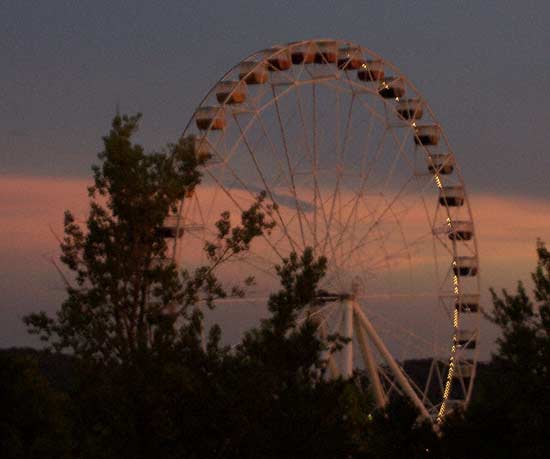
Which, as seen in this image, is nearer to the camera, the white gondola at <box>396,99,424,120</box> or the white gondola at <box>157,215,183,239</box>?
the white gondola at <box>157,215,183,239</box>

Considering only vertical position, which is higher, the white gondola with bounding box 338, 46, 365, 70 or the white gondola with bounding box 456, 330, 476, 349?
the white gondola with bounding box 338, 46, 365, 70

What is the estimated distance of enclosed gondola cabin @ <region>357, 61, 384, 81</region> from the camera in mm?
46125

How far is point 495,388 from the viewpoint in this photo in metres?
29.6

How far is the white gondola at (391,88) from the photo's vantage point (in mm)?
46688

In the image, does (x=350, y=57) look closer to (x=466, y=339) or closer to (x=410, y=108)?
(x=410, y=108)

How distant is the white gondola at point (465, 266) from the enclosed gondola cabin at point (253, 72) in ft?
26.7

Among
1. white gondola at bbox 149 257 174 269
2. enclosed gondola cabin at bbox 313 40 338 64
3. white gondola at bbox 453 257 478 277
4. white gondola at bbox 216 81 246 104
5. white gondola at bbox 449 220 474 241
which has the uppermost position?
enclosed gondola cabin at bbox 313 40 338 64

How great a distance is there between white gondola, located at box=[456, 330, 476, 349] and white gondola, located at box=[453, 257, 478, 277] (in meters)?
1.63

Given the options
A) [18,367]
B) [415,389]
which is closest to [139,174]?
[18,367]

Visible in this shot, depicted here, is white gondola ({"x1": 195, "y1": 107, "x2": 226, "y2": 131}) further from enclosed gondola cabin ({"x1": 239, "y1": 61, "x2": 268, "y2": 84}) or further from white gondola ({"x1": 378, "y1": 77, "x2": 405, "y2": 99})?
white gondola ({"x1": 378, "y1": 77, "x2": 405, "y2": 99})

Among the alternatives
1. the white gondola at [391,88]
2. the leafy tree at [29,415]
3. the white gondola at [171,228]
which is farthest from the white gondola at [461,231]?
the leafy tree at [29,415]

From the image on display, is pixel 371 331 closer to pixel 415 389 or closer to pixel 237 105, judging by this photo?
pixel 415 389

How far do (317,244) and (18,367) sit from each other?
8613 millimetres

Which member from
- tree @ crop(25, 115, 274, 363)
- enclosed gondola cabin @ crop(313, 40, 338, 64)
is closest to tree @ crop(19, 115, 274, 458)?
tree @ crop(25, 115, 274, 363)
